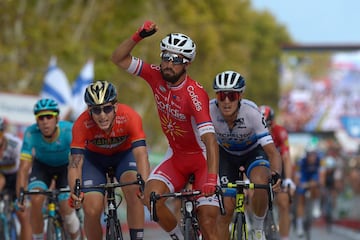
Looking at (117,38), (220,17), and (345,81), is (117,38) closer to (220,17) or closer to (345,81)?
(220,17)

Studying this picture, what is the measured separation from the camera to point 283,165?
17172 mm

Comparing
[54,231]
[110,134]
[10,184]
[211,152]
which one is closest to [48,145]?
[54,231]

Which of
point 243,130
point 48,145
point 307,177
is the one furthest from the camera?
point 307,177

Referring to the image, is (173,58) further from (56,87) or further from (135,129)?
(56,87)

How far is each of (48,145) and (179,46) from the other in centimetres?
341

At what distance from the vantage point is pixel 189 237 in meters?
11.6

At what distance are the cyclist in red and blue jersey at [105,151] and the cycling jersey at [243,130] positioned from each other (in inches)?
41.2

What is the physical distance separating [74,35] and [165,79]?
28409mm

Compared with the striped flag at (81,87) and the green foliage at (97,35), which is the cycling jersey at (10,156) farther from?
the green foliage at (97,35)

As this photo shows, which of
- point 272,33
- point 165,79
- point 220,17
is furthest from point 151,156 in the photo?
point 272,33

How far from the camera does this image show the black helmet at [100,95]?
12.0 meters

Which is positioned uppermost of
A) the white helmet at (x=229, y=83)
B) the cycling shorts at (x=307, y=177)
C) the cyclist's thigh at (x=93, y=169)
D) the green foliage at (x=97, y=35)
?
the green foliage at (x=97, y=35)

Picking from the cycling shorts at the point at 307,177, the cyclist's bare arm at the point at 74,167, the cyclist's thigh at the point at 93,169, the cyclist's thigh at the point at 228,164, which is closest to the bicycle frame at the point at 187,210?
the cyclist's bare arm at the point at 74,167

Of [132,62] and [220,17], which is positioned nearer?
[132,62]
